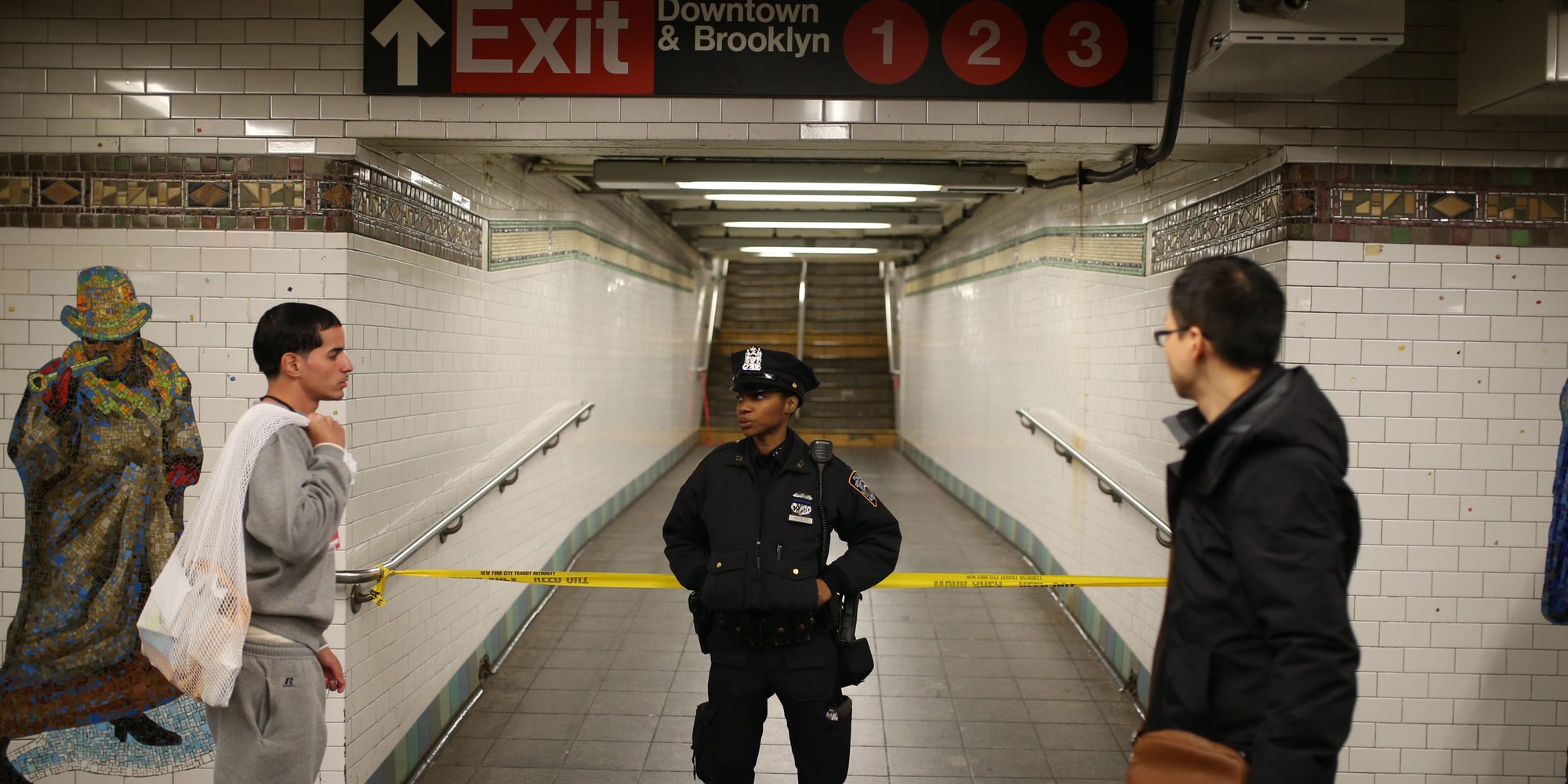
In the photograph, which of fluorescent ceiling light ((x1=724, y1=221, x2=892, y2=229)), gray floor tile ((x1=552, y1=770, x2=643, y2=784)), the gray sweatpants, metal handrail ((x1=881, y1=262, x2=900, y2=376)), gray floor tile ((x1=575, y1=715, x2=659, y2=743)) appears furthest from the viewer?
metal handrail ((x1=881, y1=262, x2=900, y2=376))

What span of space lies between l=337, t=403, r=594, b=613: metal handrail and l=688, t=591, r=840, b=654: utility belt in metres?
1.35

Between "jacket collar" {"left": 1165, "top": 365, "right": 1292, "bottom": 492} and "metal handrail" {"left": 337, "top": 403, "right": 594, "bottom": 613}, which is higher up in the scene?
"jacket collar" {"left": 1165, "top": 365, "right": 1292, "bottom": 492}

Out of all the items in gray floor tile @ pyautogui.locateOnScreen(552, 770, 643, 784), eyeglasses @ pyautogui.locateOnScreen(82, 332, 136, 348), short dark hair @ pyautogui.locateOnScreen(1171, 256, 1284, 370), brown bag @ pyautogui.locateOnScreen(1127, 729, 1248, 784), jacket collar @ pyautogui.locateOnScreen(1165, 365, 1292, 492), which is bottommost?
gray floor tile @ pyautogui.locateOnScreen(552, 770, 643, 784)

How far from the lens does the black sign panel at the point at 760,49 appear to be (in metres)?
3.39

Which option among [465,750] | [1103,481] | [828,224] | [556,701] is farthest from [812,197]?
[465,750]

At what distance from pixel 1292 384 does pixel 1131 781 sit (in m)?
0.77

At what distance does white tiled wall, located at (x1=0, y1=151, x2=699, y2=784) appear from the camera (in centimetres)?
336

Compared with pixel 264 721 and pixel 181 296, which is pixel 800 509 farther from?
pixel 181 296

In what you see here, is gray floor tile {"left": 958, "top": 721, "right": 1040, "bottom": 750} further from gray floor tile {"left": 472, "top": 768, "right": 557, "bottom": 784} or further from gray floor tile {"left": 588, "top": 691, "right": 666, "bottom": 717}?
gray floor tile {"left": 472, "top": 768, "right": 557, "bottom": 784}

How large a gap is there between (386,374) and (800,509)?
5.82ft

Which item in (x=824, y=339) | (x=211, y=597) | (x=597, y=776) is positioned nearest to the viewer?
(x=211, y=597)

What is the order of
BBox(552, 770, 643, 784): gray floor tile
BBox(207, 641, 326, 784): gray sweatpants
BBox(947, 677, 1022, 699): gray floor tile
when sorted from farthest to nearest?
BBox(947, 677, 1022, 699): gray floor tile → BBox(552, 770, 643, 784): gray floor tile → BBox(207, 641, 326, 784): gray sweatpants

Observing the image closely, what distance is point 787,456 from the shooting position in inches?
112

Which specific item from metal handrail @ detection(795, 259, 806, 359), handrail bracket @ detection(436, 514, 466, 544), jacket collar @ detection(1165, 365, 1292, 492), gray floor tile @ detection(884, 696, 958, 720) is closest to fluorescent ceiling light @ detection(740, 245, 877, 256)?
metal handrail @ detection(795, 259, 806, 359)
